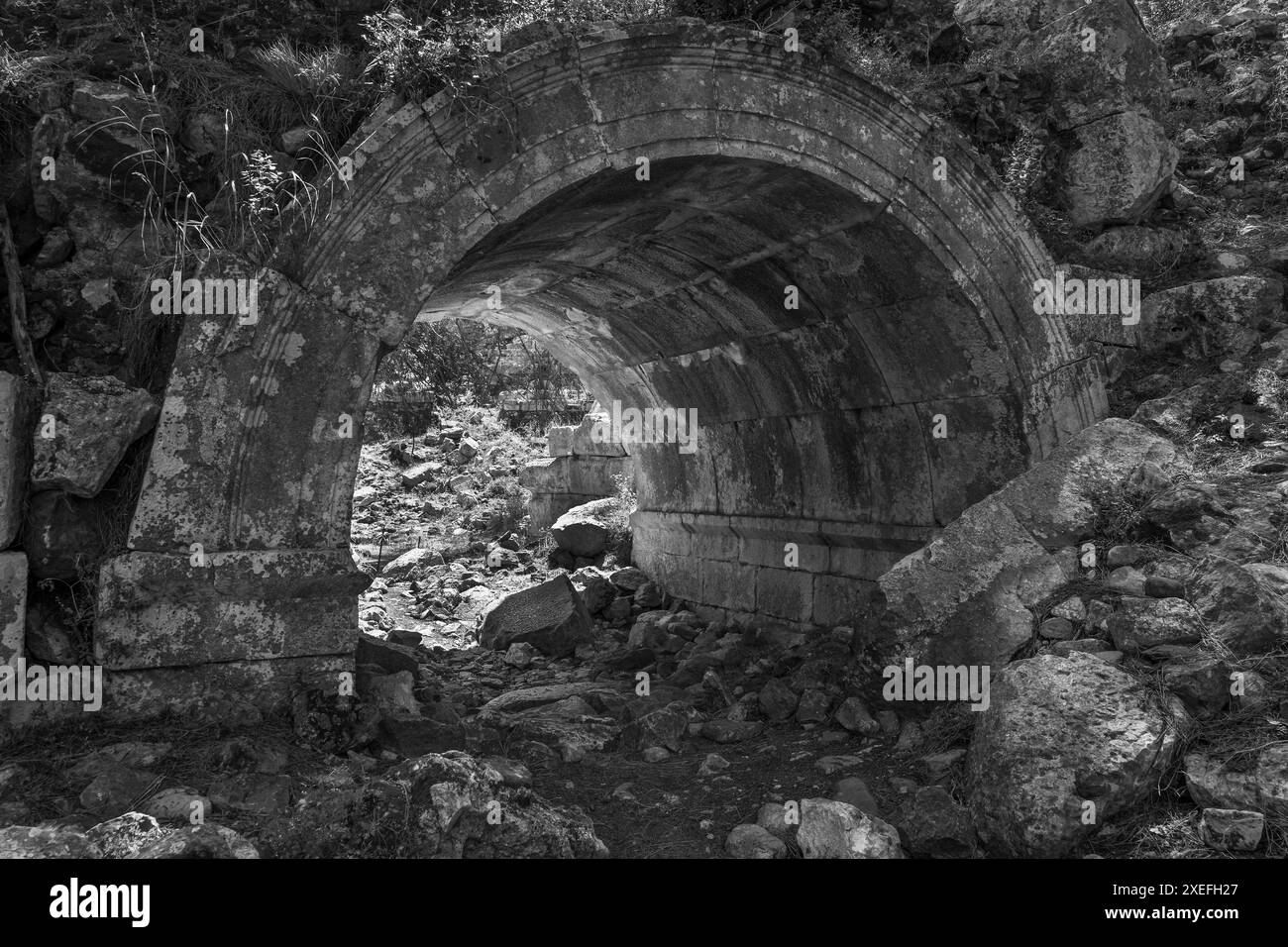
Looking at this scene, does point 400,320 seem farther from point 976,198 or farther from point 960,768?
point 976,198

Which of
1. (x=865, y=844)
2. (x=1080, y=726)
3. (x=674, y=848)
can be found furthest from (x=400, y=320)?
(x=1080, y=726)

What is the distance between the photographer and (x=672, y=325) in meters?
7.16

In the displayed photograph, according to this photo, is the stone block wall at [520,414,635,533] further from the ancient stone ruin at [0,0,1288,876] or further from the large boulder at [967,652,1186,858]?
the large boulder at [967,652,1186,858]

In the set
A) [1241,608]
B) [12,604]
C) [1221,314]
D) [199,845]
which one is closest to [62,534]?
[12,604]

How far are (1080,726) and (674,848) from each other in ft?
5.09

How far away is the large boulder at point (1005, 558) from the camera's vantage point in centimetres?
458

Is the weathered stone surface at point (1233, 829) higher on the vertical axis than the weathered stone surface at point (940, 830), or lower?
higher

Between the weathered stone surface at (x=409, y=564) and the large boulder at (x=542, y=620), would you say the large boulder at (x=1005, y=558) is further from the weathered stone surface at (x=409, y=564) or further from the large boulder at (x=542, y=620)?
the weathered stone surface at (x=409, y=564)

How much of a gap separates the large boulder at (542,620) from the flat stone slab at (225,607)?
3159mm

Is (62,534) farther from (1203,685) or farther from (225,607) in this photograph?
(1203,685)

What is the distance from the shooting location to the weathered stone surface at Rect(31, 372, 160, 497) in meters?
3.65

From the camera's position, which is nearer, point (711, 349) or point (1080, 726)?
point (1080, 726)

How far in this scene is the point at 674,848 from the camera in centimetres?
381

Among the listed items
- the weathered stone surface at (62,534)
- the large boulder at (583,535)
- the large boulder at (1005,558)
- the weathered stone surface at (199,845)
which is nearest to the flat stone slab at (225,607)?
the weathered stone surface at (62,534)
